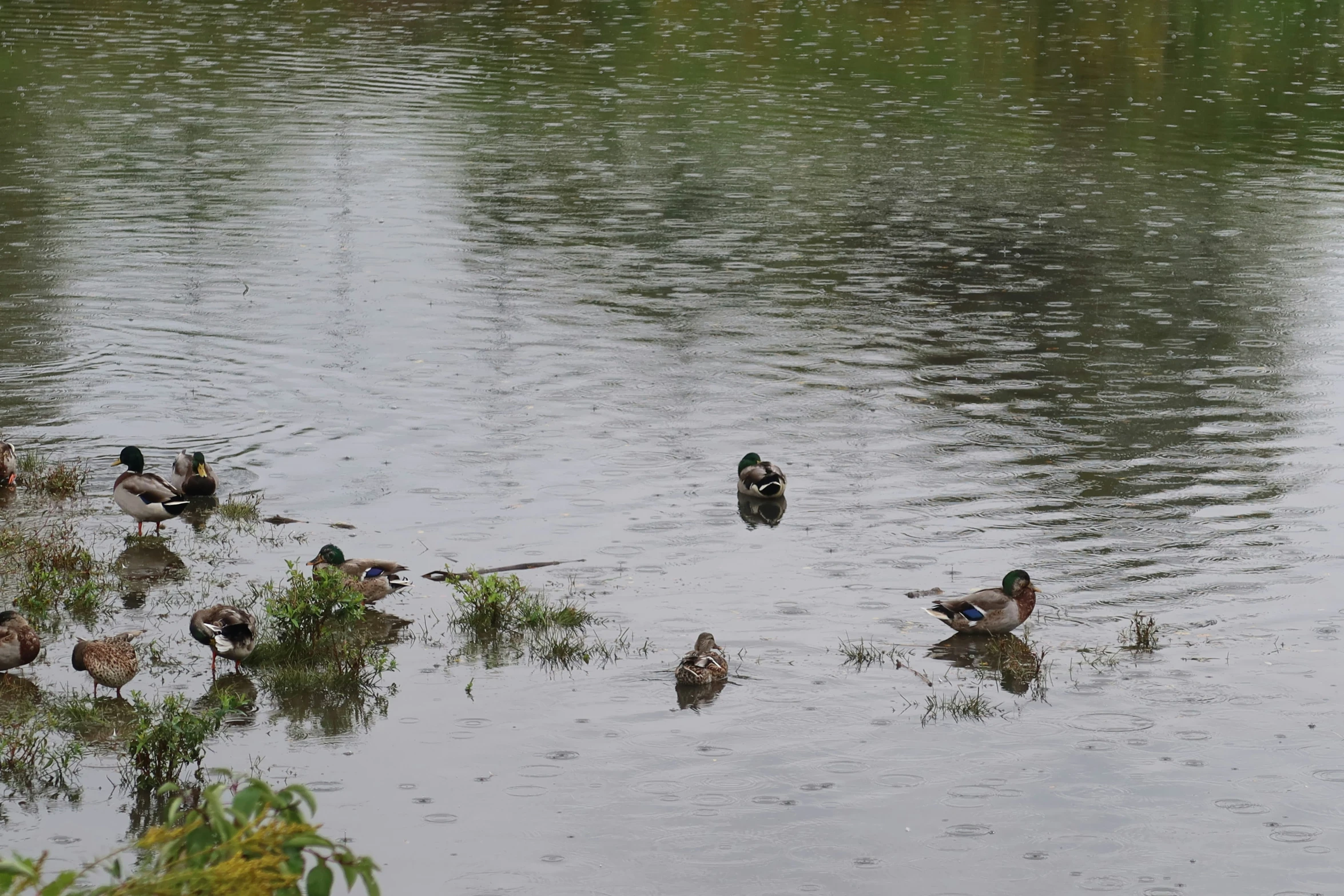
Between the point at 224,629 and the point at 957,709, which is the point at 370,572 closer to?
the point at 224,629

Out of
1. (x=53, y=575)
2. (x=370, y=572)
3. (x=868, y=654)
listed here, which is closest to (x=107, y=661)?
(x=53, y=575)

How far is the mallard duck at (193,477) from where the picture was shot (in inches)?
618

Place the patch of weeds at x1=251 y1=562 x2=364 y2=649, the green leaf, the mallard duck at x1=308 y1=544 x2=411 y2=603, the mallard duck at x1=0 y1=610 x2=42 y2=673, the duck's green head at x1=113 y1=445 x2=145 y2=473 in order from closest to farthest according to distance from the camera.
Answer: the green leaf
the mallard duck at x1=0 y1=610 x2=42 y2=673
the patch of weeds at x1=251 y1=562 x2=364 y2=649
the mallard duck at x1=308 y1=544 x2=411 y2=603
the duck's green head at x1=113 y1=445 x2=145 y2=473

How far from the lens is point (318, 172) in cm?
3425

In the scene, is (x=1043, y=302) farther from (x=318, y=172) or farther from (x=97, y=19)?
(x=97, y=19)

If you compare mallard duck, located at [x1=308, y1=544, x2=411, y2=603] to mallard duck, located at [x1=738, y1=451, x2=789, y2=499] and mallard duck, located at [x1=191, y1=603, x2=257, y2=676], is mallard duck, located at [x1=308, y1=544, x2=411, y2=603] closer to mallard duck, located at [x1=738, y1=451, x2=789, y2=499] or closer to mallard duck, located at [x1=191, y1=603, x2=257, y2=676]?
mallard duck, located at [x1=191, y1=603, x2=257, y2=676]

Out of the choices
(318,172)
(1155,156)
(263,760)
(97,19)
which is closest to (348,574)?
(263,760)

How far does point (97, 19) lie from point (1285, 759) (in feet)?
189

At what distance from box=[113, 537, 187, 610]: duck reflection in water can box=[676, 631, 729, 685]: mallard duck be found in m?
4.72

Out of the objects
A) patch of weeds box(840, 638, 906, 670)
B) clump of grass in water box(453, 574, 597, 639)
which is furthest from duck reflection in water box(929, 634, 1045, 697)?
clump of grass in water box(453, 574, 597, 639)

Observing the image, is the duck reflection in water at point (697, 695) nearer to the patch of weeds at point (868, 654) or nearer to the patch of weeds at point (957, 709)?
the patch of weeds at point (868, 654)

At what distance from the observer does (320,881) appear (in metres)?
4.11

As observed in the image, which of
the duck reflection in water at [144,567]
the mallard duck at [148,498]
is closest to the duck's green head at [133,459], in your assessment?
the mallard duck at [148,498]

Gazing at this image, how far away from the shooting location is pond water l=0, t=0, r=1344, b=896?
10352 millimetres
